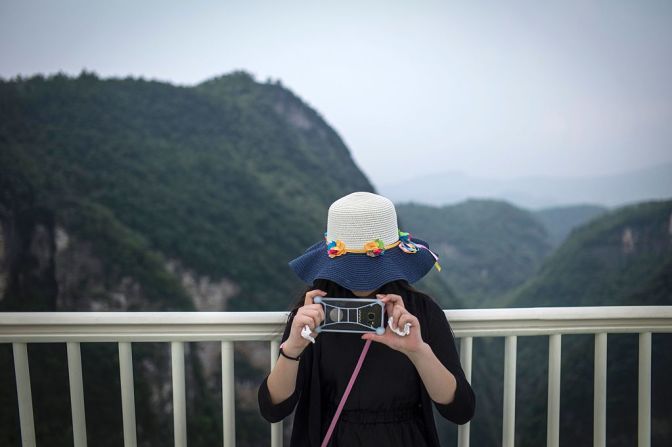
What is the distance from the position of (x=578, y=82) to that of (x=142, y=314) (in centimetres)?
3771

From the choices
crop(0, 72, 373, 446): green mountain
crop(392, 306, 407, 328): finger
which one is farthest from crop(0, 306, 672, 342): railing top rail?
crop(0, 72, 373, 446): green mountain

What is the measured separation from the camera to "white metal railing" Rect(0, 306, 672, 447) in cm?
125

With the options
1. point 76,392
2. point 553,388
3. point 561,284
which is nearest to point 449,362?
point 553,388

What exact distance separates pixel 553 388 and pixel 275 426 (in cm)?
81

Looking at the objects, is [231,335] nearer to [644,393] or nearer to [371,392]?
[371,392]

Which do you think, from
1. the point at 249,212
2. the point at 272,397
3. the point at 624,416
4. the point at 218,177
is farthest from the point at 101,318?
the point at 218,177

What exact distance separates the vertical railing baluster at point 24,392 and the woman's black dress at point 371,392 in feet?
2.31

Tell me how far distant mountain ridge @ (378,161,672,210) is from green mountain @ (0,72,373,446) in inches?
181

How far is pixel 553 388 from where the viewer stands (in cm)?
138

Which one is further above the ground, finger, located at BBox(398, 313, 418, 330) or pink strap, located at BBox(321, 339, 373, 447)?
finger, located at BBox(398, 313, 418, 330)

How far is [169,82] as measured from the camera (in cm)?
3416

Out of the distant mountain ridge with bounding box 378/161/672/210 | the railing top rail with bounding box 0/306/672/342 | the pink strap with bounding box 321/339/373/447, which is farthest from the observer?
the distant mountain ridge with bounding box 378/161/672/210

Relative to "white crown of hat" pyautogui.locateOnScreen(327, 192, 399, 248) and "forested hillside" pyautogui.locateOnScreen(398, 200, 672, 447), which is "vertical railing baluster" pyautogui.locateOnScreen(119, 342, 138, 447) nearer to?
"white crown of hat" pyautogui.locateOnScreen(327, 192, 399, 248)

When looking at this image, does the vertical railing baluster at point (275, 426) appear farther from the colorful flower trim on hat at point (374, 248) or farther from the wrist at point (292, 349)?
the colorful flower trim on hat at point (374, 248)
